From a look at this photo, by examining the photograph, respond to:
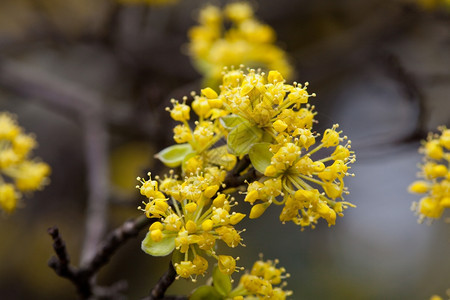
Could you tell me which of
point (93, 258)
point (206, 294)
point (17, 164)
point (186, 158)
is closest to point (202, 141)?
point (186, 158)

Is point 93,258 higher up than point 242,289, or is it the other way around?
point 93,258

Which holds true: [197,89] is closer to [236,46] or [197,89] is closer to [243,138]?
[236,46]

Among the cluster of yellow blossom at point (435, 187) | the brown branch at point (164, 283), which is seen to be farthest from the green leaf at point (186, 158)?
the cluster of yellow blossom at point (435, 187)

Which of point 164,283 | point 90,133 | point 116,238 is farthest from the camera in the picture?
point 90,133

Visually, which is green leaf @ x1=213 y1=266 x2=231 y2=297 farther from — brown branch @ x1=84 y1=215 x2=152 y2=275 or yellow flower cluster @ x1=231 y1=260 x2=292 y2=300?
brown branch @ x1=84 y1=215 x2=152 y2=275

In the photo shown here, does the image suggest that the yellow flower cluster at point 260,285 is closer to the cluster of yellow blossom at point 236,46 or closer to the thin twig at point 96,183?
the thin twig at point 96,183
